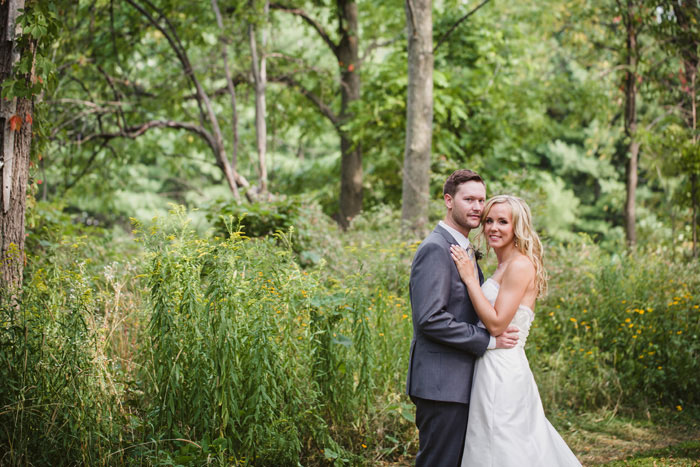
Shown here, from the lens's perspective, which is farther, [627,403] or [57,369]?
[627,403]

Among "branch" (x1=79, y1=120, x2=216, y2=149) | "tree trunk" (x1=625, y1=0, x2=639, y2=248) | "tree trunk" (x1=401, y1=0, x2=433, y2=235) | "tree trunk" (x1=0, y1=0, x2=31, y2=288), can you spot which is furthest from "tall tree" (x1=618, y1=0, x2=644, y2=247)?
"tree trunk" (x1=0, y1=0, x2=31, y2=288)

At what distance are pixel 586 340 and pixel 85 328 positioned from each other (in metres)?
4.94

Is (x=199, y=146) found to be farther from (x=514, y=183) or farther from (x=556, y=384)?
(x=556, y=384)

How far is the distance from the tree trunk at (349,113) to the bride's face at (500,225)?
350 inches

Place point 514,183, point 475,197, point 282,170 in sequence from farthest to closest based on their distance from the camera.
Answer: point 282,170, point 514,183, point 475,197

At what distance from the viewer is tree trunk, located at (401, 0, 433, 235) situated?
7.83m

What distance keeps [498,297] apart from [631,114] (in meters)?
8.69

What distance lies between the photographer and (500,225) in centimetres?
322

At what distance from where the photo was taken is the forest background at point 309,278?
344cm

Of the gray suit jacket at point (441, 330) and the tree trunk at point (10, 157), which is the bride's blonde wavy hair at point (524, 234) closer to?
the gray suit jacket at point (441, 330)

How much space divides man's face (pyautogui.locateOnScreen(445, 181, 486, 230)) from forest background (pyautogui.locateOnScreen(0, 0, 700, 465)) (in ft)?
3.84

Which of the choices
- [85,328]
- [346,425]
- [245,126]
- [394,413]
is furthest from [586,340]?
[245,126]

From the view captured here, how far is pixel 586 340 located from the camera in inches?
245

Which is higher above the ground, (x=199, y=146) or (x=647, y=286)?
(x=199, y=146)
